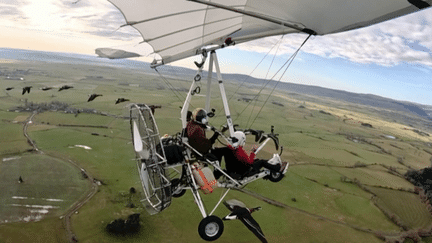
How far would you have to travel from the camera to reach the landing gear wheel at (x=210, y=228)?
6848 mm

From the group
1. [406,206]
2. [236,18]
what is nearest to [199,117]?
[236,18]

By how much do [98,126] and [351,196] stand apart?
167 feet

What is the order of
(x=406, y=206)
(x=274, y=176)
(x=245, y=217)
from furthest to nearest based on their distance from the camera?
(x=406, y=206), (x=274, y=176), (x=245, y=217)

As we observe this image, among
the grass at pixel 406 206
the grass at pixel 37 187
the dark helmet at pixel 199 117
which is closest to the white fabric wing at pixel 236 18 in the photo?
the dark helmet at pixel 199 117

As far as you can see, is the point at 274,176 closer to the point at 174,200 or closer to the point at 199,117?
the point at 199,117

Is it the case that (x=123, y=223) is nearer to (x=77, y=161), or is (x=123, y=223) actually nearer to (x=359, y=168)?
(x=77, y=161)

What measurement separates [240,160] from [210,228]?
2382 mm

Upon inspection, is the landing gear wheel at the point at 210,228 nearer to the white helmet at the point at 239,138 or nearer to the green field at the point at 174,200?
the white helmet at the point at 239,138

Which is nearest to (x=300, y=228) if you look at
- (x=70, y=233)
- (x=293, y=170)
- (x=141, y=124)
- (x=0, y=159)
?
(x=293, y=170)

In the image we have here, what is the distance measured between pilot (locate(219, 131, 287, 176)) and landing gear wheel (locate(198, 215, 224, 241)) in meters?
1.93

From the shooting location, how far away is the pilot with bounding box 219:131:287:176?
7.99 metres

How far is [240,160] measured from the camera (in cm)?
814

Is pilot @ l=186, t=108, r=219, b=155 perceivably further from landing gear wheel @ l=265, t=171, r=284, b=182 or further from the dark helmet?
landing gear wheel @ l=265, t=171, r=284, b=182

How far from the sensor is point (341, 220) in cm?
2514
